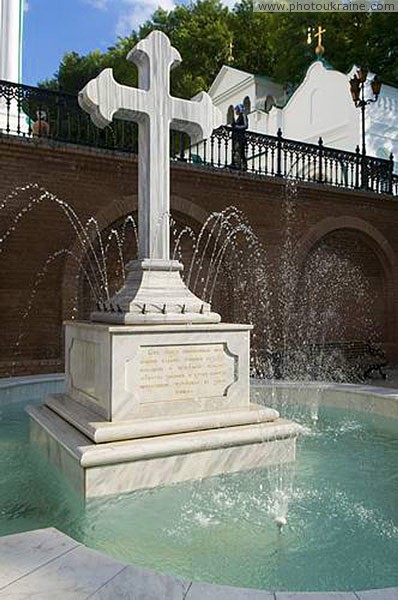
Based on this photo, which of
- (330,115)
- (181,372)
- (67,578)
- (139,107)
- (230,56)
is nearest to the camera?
(67,578)

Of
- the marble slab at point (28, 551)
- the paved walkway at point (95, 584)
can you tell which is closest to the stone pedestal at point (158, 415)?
the marble slab at point (28, 551)

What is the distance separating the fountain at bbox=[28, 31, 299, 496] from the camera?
3.88 meters

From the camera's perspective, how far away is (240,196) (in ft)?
39.8

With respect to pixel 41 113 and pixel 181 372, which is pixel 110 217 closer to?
pixel 41 113

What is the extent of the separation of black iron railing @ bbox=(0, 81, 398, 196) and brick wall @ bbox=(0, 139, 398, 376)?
459mm

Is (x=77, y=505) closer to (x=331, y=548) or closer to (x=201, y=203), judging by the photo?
(x=331, y=548)

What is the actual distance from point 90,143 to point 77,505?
843cm

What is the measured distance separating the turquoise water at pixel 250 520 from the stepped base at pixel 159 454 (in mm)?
97

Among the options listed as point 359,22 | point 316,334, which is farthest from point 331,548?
point 359,22

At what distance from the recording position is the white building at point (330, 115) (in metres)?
23.0

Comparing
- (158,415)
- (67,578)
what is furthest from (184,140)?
(67,578)

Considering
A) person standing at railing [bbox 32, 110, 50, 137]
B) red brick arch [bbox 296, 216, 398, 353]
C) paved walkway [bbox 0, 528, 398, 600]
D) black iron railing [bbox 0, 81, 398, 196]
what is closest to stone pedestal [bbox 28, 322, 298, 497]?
paved walkway [bbox 0, 528, 398, 600]

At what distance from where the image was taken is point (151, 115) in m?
4.93

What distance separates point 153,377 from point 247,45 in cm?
3586
